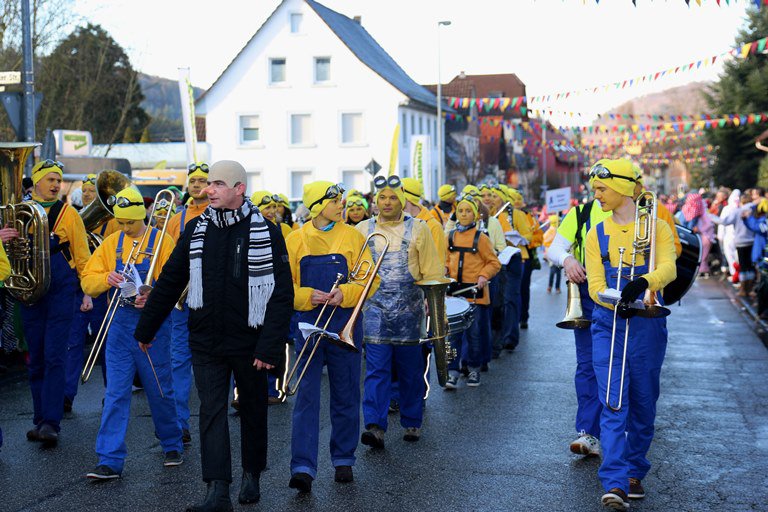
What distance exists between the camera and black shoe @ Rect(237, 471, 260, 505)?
242 inches

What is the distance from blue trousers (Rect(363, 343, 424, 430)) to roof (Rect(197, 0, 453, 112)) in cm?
4410

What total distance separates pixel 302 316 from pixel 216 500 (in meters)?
1.41

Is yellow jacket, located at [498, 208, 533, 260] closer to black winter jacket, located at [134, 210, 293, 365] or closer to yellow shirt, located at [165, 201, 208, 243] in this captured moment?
yellow shirt, located at [165, 201, 208, 243]

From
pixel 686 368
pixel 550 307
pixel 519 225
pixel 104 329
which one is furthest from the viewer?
pixel 550 307

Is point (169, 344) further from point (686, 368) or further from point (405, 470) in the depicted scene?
point (686, 368)

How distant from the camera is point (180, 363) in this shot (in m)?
8.07

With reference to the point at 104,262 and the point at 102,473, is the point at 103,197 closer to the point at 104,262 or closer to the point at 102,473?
the point at 104,262

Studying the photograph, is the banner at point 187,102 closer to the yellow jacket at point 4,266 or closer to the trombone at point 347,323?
the yellow jacket at point 4,266

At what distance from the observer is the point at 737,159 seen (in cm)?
3950

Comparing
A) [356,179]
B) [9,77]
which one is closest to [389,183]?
[9,77]

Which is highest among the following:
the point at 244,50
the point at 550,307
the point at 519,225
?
the point at 244,50

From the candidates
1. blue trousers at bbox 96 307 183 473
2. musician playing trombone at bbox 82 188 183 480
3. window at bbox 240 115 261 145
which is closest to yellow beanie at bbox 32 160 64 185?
musician playing trombone at bbox 82 188 183 480

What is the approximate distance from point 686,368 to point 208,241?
6.84 meters

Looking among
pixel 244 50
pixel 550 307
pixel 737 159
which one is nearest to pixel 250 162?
pixel 244 50
